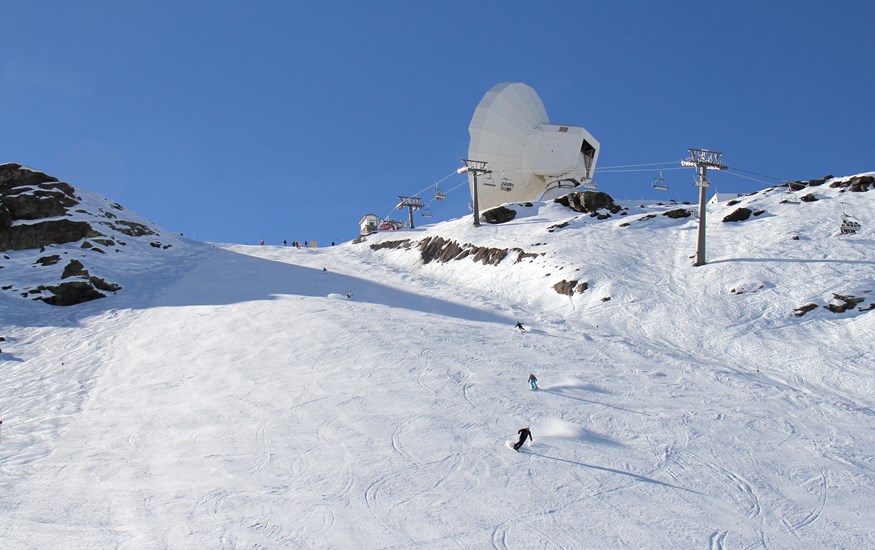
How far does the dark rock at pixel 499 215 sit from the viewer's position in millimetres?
50884

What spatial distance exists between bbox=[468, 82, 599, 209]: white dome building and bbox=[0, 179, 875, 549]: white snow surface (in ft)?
83.0

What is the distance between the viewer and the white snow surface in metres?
12.1

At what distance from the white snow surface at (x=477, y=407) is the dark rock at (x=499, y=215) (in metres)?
14.3

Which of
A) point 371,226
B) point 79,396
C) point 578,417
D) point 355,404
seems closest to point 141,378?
point 79,396

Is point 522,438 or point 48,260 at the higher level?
point 48,260

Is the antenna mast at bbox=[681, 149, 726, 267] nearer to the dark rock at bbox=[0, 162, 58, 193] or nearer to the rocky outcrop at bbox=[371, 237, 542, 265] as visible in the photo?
the rocky outcrop at bbox=[371, 237, 542, 265]

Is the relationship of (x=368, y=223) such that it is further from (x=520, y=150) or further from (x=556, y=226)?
(x=556, y=226)

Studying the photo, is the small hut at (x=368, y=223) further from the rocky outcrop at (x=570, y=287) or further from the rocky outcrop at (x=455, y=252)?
the rocky outcrop at (x=570, y=287)

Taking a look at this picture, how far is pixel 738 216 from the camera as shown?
122 ft

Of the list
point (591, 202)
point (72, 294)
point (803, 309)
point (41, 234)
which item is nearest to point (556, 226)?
point (591, 202)

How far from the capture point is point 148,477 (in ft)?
47.1

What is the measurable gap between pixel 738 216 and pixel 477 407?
25877 mm

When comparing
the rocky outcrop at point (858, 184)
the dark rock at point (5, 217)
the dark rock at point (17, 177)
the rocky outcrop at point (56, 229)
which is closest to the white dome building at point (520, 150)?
the rocky outcrop at point (858, 184)

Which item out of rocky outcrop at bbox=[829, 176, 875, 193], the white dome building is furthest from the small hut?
rocky outcrop at bbox=[829, 176, 875, 193]
